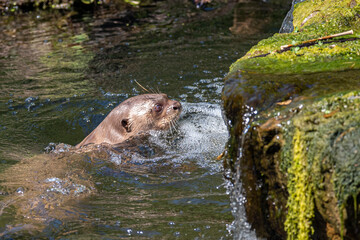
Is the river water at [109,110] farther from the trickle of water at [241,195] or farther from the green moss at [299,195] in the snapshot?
the green moss at [299,195]

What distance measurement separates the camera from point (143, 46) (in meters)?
9.08

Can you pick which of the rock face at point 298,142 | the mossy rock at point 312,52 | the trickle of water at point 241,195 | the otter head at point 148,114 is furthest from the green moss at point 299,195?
the otter head at point 148,114

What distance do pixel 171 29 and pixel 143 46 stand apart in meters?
1.37

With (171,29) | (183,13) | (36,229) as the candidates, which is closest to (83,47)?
(171,29)

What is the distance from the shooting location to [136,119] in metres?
5.21

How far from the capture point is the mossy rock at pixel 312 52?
3156 mm

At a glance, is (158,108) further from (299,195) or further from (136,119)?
(299,195)

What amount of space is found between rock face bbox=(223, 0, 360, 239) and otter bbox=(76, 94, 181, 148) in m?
2.07

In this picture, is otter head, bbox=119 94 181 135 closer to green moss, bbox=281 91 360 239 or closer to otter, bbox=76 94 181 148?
otter, bbox=76 94 181 148

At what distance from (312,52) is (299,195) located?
1.40m

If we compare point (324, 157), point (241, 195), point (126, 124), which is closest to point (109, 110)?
point (126, 124)

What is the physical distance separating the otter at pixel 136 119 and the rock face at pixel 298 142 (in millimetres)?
2071

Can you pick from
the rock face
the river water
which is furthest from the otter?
the rock face

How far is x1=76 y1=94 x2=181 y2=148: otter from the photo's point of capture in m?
5.16
